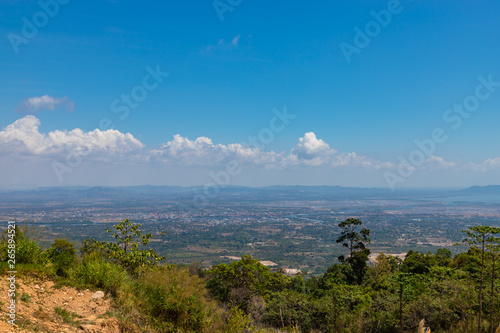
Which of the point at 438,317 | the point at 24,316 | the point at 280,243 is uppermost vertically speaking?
the point at 24,316

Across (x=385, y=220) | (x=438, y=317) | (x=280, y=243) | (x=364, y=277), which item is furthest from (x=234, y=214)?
(x=438, y=317)

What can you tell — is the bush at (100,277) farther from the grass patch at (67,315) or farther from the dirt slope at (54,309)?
the grass patch at (67,315)

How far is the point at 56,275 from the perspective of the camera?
242 inches

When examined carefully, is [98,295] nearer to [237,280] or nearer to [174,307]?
[174,307]

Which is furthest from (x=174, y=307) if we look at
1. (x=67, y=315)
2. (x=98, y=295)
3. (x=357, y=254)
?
(x=357, y=254)

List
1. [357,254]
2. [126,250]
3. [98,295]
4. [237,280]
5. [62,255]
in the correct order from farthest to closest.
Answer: [357,254] < [237,280] < [126,250] < [62,255] < [98,295]

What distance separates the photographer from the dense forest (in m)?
6.12

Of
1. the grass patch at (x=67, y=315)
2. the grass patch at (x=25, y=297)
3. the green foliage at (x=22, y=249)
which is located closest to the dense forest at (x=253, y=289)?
the green foliage at (x=22, y=249)

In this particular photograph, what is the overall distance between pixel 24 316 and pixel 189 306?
9.68 feet

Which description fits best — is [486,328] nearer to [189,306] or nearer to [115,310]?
[189,306]

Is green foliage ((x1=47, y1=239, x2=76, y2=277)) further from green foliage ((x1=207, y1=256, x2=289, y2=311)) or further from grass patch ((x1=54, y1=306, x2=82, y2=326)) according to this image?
green foliage ((x1=207, y1=256, x2=289, y2=311))

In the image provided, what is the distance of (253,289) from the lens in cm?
1908

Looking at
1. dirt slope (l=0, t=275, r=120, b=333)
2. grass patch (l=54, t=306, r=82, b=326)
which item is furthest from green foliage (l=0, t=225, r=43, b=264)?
grass patch (l=54, t=306, r=82, b=326)

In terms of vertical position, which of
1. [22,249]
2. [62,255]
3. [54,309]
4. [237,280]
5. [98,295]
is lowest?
[237,280]
